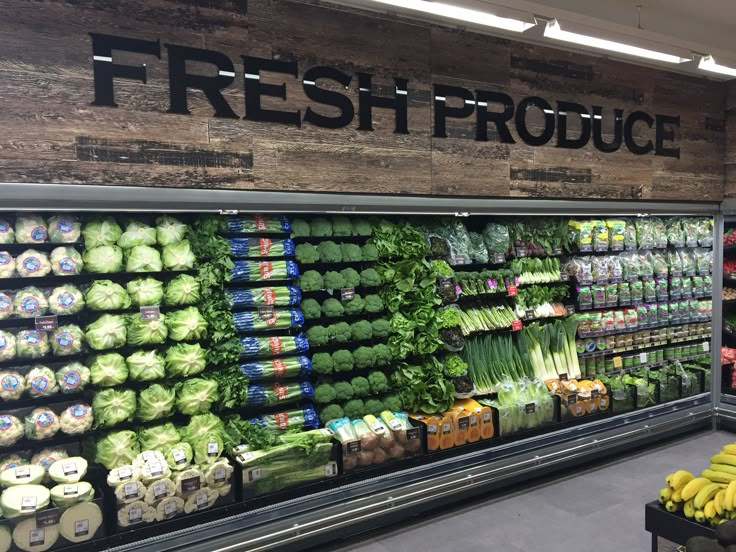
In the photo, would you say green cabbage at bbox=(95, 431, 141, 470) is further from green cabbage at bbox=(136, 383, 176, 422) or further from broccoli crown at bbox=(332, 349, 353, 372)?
broccoli crown at bbox=(332, 349, 353, 372)

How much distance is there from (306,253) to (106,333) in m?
1.35

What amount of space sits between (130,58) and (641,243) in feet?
15.4

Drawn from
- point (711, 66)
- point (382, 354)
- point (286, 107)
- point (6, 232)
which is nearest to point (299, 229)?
point (286, 107)

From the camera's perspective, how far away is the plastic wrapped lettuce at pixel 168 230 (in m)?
3.69

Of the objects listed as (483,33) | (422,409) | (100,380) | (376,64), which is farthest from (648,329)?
(100,380)

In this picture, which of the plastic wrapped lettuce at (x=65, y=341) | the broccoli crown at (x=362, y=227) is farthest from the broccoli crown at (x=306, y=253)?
the plastic wrapped lettuce at (x=65, y=341)

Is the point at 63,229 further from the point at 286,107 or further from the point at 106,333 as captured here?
the point at 286,107

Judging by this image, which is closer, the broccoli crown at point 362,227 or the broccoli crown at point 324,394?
the broccoli crown at point 324,394

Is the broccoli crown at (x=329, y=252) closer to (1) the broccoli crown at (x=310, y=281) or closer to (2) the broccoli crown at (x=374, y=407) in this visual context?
(1) the broccoli crown at (x=310, y=281)

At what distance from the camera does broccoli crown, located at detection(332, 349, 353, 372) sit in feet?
14.0

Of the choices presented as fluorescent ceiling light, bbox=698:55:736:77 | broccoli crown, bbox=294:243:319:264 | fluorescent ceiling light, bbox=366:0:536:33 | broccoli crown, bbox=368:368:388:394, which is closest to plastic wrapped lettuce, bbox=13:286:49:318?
broccoli crown, bbox=294:243:319:264

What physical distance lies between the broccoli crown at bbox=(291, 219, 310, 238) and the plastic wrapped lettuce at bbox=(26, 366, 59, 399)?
5.42 feet

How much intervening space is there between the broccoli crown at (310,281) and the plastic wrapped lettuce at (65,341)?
4.61 feet

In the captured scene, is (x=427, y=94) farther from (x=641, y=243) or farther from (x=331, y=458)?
(x=641, y=243)
